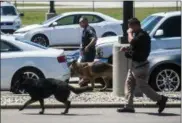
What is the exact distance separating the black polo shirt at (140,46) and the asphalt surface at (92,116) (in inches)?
38.2

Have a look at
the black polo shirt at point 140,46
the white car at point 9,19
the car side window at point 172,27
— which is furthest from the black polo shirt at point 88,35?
the white car at point 9,19

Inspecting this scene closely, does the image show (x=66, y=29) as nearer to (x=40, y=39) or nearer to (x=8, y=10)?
(x=40, y=39)

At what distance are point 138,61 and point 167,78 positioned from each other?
2.84 meters

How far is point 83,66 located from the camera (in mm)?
13641

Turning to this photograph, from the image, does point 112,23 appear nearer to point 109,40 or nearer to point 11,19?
point 11,19

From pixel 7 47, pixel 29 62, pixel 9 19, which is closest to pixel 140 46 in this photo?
pixel 29 62

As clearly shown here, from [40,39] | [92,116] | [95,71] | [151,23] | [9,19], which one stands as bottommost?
[92,116]

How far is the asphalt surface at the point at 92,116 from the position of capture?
10000mm

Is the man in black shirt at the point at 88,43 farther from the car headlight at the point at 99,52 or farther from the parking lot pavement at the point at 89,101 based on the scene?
the parking lot pavement at the point at 89,101

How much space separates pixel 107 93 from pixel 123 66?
0.93 meters

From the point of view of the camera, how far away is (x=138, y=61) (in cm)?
1035

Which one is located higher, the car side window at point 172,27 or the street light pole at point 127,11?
the street light pole at point 127,11

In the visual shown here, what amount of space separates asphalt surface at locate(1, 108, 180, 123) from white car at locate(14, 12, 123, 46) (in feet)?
46.2

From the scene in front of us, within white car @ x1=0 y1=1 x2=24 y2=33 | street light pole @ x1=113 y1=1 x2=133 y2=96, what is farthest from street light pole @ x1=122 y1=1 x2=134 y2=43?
white car @ x1=0 y1=1 x2=24 y2=33
